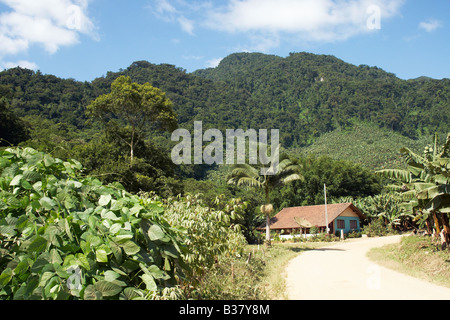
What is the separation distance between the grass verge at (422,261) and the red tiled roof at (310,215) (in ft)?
66.8

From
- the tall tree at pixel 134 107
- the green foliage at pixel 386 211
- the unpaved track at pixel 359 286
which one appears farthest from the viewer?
the green foliage at pixel 386 211

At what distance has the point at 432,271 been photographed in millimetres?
9992

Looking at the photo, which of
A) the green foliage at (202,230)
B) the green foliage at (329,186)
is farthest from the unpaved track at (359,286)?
the green foliage at (329,186)

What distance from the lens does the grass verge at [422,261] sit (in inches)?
376

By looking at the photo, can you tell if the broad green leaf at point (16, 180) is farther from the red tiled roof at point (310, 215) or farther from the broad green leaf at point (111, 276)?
the red tiled roof at point (310, 215)

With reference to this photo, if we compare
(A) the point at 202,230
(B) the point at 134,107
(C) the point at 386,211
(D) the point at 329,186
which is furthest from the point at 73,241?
(D) the point at 329,186

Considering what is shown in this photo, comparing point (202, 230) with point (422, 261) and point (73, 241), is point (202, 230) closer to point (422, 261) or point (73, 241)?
point (73, 241)

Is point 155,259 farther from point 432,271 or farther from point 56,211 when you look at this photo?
point 432,271

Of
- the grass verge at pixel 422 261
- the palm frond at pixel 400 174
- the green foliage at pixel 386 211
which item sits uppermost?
the palm frond at pixel 400 174

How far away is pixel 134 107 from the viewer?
27.8 m

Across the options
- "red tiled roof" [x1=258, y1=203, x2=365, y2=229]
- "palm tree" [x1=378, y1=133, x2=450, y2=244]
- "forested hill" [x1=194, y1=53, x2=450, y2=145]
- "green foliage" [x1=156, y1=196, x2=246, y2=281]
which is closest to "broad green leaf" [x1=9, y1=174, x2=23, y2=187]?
"green foliage" [x1=156, y1=196, x2=246, y2=281]

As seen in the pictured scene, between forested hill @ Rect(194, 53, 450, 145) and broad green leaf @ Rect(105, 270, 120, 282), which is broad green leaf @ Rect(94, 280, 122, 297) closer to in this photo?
broad green leaf @ Rect(105, 270, 120, 282)
